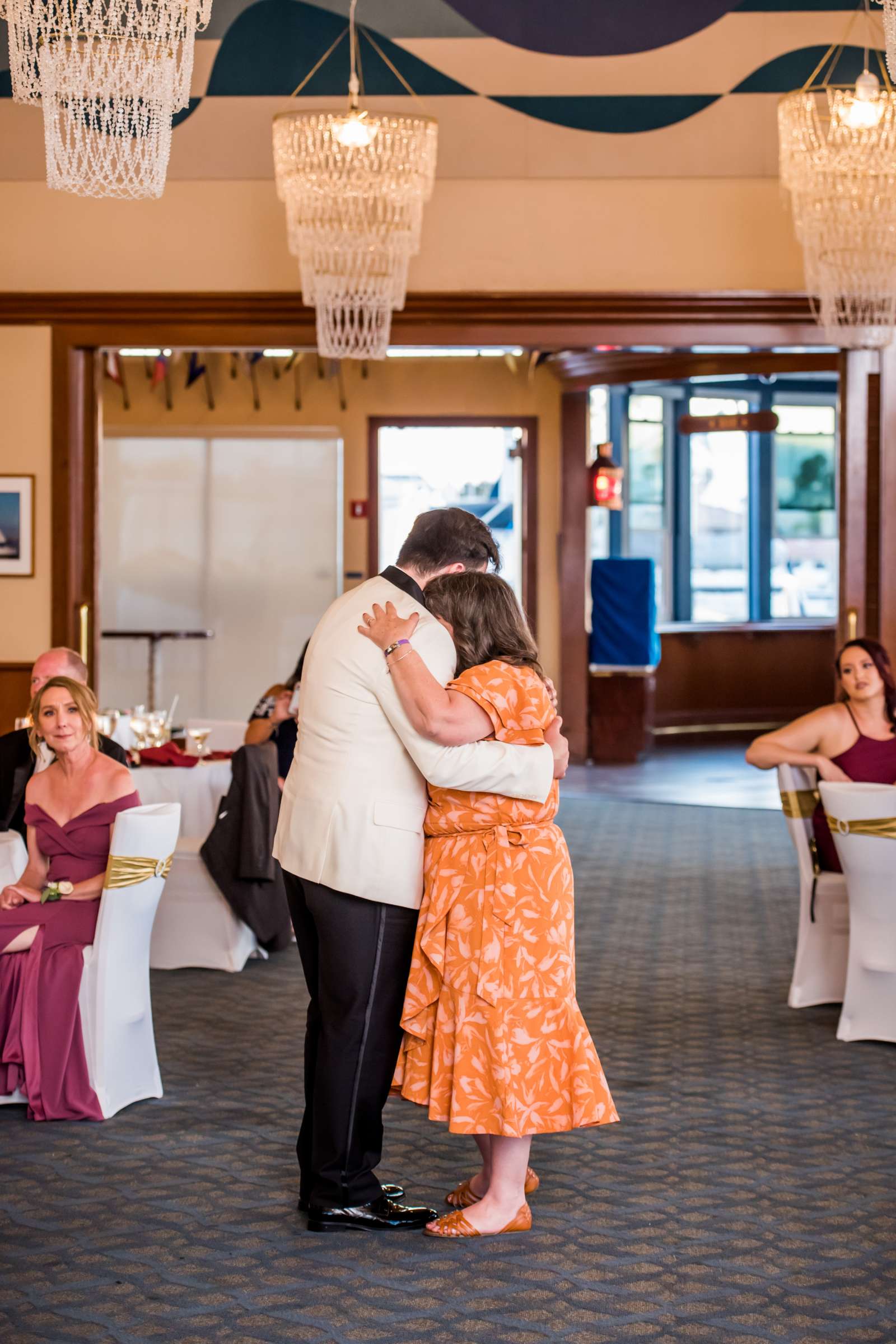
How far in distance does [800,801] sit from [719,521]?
29.6ft

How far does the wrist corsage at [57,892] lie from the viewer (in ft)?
12.9

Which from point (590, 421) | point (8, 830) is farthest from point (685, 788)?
point (8, 830)

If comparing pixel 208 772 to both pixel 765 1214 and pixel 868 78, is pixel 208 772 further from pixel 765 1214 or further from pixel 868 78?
pixel 868 78

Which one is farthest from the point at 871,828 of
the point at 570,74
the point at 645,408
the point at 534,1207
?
the point at 645,408

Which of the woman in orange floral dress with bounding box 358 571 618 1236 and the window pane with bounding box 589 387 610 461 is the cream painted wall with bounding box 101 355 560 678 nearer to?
the window pane with bounding box 589 387 610 461

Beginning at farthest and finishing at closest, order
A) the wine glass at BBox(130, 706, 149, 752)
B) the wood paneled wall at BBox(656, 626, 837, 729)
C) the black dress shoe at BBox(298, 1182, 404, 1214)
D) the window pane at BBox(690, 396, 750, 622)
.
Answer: the window pane at BBox(690, 396, 750, 622) < the wood paneled wall at BBox(656, 626, 837, 729) < the wine glass at BBox(130, 706, 149, 752) < the black dress shoe at BBox(298, 1182, 404, 1214)

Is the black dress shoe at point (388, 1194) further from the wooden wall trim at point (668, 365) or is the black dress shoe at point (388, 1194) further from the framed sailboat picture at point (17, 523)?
the wooden wall trim at point (668, 365)

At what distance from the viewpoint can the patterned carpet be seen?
8.68ft

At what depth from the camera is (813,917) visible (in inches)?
190

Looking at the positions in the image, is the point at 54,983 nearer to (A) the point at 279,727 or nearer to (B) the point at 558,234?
(A) the point at 279,727

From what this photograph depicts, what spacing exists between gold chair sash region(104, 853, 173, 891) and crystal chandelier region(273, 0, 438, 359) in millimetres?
2764

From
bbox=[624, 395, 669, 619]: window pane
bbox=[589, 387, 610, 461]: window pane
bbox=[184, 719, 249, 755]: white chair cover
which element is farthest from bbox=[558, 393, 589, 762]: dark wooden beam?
bbox=[184, 719, 249, 755]: white chair cover

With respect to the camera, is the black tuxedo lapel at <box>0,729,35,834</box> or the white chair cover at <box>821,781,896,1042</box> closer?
the white chair cover at <box>821,781,896,1042</box>

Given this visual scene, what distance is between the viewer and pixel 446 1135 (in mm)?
3670
